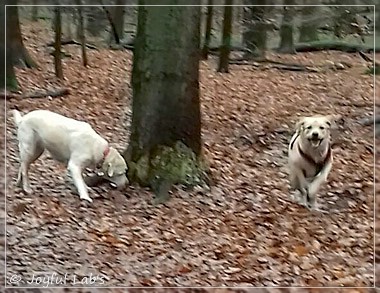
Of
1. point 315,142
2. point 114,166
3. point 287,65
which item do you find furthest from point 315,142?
point 114,166

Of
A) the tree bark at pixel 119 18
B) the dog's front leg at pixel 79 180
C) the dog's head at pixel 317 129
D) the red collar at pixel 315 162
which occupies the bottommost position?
the dog's front leg at pixel 79 180

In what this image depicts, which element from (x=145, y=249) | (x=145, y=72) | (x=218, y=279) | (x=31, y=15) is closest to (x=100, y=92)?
(x=145, y=72)

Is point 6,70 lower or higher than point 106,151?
higher

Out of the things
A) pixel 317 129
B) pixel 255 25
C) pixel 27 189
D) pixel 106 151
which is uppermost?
pixel 255 25

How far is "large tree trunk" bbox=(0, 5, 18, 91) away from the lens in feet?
6.98

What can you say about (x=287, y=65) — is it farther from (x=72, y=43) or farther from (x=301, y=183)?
(x=72, y=43)

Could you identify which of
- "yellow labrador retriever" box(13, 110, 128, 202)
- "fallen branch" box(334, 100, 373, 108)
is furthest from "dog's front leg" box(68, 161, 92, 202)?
"fallen branch" box(334, 100, 373, 108)

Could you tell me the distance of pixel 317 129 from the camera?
2.06m

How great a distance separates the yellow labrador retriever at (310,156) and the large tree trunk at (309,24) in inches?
8.6

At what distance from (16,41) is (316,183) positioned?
913 millimetres

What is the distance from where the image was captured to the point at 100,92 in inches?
83.7

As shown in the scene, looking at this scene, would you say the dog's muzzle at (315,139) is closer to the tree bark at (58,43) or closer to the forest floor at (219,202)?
Answer: the forest floor at (219,202)

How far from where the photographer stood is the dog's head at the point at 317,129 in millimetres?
2053

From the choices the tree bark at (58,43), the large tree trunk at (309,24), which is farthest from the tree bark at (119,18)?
the large tree trunk at (309,24)
